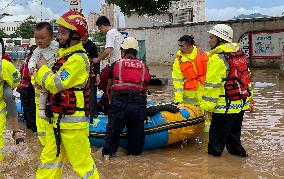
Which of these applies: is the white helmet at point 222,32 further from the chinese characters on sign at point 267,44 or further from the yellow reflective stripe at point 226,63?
the chinese characters on sign at point 267,44

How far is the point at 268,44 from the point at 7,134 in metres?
15.0

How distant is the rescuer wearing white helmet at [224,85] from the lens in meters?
6.04

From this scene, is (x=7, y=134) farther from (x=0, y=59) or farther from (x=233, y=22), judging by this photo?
(x=233, y=22)

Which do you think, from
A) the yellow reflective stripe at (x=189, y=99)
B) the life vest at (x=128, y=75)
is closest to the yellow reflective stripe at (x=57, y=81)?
the life vest at (x=128, y=75)

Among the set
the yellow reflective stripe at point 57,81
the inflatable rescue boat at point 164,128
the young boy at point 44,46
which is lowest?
the inflatable rescue boat at point 164,128

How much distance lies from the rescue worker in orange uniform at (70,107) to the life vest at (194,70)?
361cm

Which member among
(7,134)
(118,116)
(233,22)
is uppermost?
(233,22)

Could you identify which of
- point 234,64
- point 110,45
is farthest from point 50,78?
point 110,45

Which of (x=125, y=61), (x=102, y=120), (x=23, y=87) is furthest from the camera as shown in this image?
(x=23, y=87)

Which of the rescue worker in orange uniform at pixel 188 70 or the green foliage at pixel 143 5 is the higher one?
the green foliage at pixel 143 5

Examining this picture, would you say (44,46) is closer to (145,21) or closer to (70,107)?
(70,107)

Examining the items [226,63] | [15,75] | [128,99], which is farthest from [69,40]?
[226,63]

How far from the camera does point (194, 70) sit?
7.68 metres

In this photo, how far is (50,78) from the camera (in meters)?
3.99
